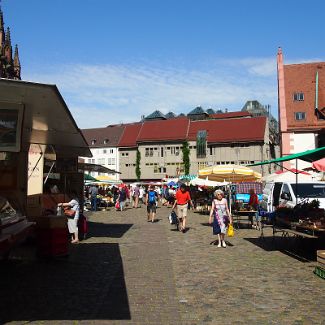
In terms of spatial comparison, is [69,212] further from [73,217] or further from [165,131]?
[165,131]

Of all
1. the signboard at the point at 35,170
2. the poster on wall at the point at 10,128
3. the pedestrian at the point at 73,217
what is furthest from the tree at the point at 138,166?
the poster on wall at the point at 10,128

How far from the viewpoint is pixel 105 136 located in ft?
336

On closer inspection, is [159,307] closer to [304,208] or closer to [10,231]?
[10,231]

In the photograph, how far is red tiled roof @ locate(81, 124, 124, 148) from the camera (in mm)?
99250

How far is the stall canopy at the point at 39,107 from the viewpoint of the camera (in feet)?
18.6

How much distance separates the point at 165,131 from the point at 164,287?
80524 mm

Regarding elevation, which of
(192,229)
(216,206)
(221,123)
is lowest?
(192,229)

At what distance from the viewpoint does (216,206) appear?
538 inches

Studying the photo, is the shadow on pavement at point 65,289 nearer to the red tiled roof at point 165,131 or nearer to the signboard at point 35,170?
the signboard at point 35,170

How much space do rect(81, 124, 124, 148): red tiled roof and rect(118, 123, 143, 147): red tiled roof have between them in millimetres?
4000

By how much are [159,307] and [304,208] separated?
251 inches

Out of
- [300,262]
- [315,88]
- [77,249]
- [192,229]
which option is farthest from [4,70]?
[300,262]

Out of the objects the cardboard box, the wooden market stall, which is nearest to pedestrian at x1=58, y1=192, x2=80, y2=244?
the wooden market stall

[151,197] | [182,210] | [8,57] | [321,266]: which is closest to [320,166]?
[321,266]
